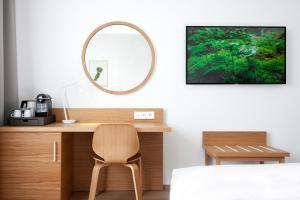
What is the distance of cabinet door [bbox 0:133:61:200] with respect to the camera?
2.42m

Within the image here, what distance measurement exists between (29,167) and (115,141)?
0.72 metres

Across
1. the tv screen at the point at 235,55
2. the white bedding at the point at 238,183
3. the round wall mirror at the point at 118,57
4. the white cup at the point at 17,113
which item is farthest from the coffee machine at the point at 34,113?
the white bedding at the point at 238,183

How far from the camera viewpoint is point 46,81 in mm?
2936

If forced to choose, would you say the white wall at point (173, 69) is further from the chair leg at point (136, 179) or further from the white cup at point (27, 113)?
the chair leg at point (136, 179)

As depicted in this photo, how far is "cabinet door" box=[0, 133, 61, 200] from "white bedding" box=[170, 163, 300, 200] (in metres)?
1.31

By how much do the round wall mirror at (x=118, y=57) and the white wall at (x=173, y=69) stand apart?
0.22 feet

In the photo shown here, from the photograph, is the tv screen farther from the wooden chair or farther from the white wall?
the wooden chair

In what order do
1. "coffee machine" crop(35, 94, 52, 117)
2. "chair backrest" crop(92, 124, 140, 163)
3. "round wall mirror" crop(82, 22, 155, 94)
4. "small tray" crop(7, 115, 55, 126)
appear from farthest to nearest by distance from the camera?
1. "round wall mirror" crop(82, 22, 155, 94)
2. "coffee machine" crop(35, 94, 52, 117)
3. "small tray" crop(7, 115, 55, 126)
4. "chair backrest" crop(92, 124, 140, 163)

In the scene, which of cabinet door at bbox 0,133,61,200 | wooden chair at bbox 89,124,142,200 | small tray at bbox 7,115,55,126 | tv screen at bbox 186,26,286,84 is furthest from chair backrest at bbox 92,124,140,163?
tv screen at bbox 186,26,286,84

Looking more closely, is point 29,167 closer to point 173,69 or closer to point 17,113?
point 17,113

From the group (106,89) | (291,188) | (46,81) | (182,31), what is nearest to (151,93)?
(106,89)

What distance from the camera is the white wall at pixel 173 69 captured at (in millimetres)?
2928

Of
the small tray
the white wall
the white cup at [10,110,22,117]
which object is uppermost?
the white wall

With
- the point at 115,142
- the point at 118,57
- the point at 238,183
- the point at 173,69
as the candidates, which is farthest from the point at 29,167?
the point at 238,183
